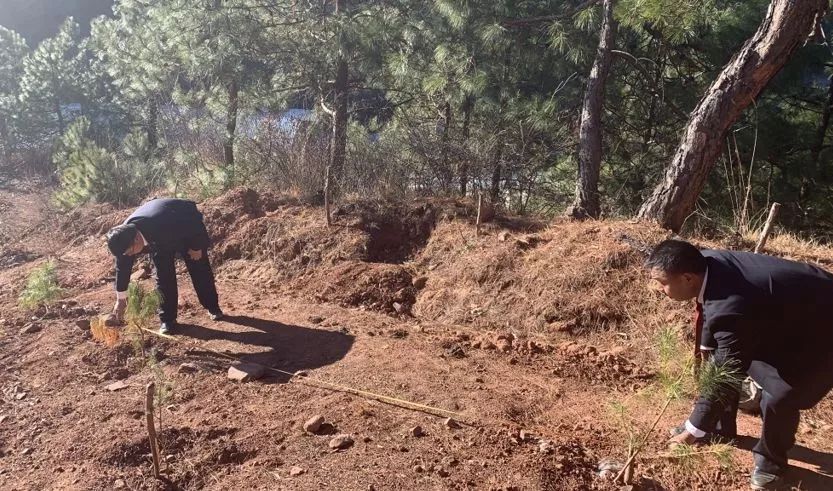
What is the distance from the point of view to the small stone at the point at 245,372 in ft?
13.1

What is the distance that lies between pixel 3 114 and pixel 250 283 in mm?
13546

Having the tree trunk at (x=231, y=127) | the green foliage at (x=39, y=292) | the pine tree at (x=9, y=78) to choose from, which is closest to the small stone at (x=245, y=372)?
the green foliage at (x=39, y=292)

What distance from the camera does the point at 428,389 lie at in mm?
3766

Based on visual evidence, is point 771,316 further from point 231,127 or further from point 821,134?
point 231,127

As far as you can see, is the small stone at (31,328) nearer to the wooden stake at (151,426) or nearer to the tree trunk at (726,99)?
the wooden stake at (151,426)

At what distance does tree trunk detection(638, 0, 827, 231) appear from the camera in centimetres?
479

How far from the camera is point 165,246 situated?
193 inches

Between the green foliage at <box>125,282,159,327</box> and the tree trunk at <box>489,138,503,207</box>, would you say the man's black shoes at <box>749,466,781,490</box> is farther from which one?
the tree trunk at <box>489,138,503,207</box>

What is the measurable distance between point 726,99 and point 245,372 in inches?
182

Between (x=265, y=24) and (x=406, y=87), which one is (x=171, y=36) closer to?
(x=265, y=24)

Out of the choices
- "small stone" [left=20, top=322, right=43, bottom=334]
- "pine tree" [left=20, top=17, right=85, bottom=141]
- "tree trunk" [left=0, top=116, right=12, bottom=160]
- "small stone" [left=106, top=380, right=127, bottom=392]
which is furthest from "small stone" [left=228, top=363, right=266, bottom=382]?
"tree trunk" [left=0, top=116, right=12, bottom=160]

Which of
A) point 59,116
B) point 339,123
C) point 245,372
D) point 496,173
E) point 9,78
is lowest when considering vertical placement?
point 245,372

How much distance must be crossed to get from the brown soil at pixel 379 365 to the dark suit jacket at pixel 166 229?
2.24ft

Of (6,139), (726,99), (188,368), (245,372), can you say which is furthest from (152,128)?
(726,99)
